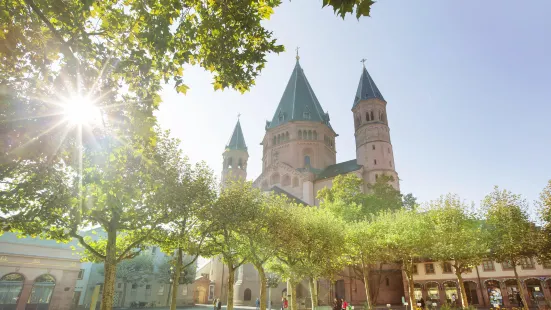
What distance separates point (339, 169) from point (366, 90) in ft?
58.9

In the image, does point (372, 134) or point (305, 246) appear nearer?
point (305, 246)

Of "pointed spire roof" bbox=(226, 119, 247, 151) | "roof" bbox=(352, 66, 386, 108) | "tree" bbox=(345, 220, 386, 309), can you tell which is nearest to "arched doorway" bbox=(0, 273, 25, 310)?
"tree" bbox=(345, 220, 386, 309)

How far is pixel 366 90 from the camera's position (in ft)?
208

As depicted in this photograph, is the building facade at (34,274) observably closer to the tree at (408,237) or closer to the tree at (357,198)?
the tree at (357,198)

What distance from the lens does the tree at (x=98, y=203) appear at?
1365 centimetres

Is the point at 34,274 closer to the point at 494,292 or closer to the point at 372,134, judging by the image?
the point at 494,292

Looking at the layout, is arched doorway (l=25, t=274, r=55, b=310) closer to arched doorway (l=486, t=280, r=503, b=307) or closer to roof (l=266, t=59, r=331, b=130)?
roof (l=266, t=59, r=331, b=130)

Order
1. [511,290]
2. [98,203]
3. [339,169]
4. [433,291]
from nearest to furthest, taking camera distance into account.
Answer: [98,203], [511,290], [433,291], [339,169]

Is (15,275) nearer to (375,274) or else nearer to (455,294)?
(375,274)

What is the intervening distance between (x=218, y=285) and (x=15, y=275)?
29.3 m

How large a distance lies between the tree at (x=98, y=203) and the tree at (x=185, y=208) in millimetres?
723

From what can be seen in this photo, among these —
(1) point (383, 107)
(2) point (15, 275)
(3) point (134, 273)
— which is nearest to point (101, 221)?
(2) point (15, 275)

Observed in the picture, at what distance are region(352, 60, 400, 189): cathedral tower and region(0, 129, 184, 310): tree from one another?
4240cm

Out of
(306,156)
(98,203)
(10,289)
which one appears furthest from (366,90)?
(10,289)
